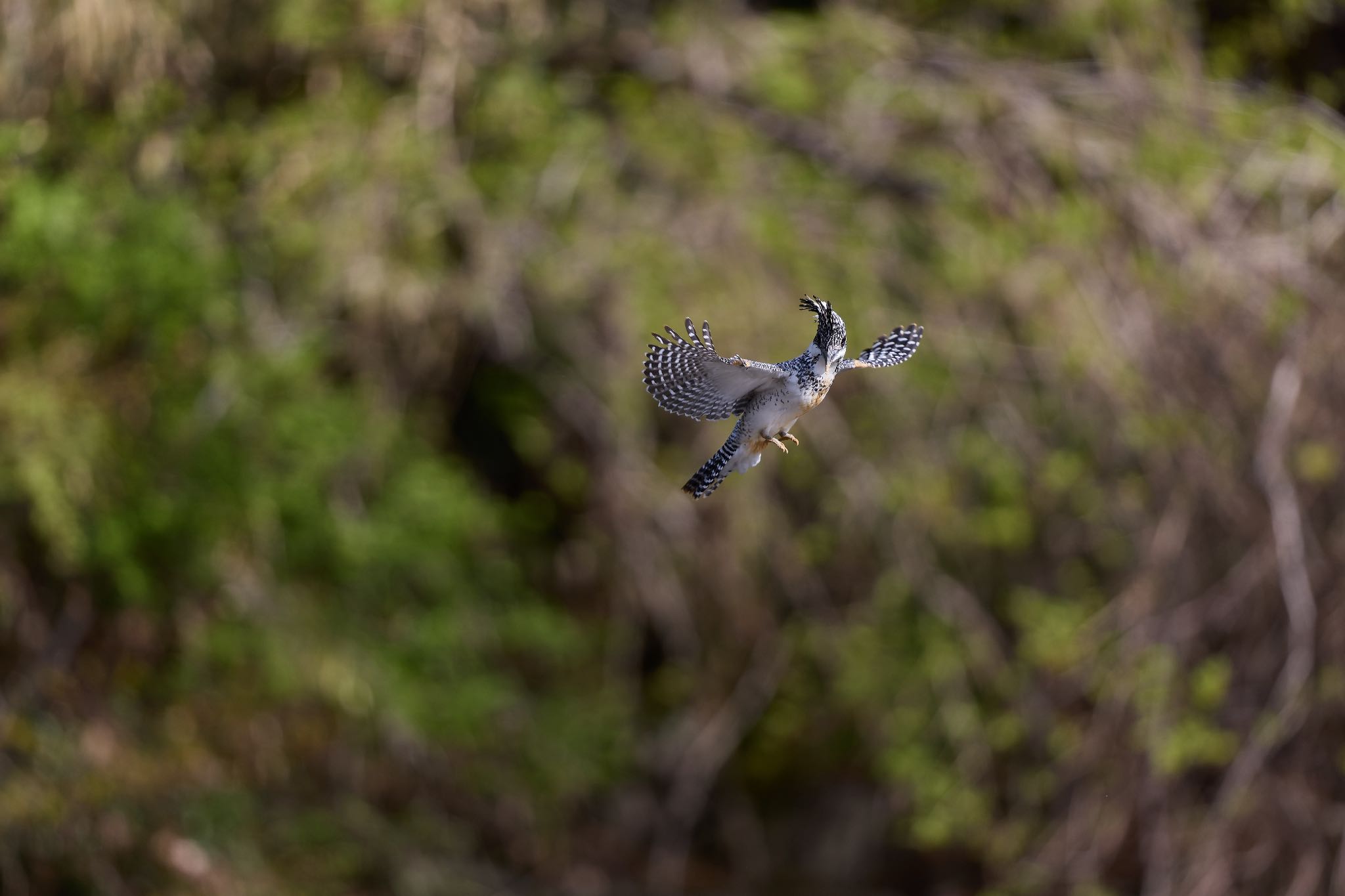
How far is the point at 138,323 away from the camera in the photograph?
4.22m

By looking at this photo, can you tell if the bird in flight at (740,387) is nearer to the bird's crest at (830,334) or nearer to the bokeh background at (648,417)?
the bird's crest at (830,334)

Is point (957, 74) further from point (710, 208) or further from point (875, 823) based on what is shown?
point (875, 823)

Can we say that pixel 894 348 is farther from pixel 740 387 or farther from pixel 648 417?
pixel 648 417

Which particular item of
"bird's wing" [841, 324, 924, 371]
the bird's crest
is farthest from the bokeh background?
the bird's crest

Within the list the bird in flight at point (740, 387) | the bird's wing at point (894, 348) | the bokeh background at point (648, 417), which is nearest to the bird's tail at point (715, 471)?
the bird in flight at point (740, 387)

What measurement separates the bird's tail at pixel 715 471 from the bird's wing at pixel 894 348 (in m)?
0.10

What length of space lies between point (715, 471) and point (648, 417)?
13.4 feet

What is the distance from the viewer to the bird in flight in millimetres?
1055

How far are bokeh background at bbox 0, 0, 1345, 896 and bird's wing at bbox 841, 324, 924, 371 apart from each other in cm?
295

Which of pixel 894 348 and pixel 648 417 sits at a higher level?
pixel 894 348

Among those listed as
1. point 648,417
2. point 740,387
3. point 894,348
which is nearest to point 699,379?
point 740,387

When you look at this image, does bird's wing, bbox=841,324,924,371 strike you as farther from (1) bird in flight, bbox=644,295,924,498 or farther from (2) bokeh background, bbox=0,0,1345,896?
(2) bokeh background, bbox=0,0,1345,896

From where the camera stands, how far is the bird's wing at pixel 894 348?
1.17 metres

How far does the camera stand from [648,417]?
5164mm
